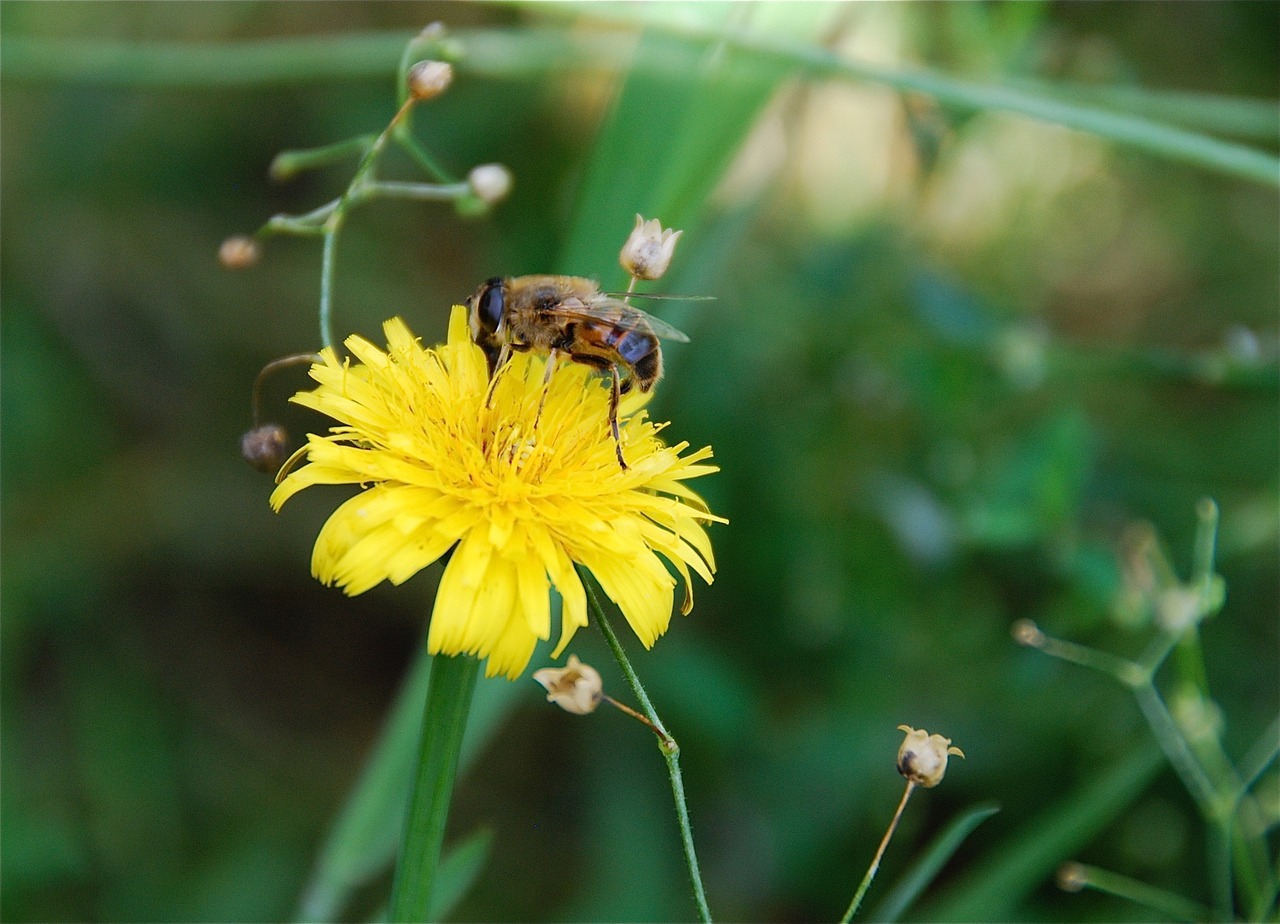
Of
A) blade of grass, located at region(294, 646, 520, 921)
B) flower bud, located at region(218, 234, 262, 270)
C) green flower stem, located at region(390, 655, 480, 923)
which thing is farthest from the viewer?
blade of grass, located at region(294, 646, 520, 921)

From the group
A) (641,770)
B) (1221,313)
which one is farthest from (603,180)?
(1221,313)

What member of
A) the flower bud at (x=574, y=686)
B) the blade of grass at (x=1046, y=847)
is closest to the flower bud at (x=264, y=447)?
the flower bud at (x=574, y=686)

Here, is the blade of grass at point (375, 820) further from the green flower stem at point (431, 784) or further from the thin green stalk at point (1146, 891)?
the thin green stalk at point (1146, 891)

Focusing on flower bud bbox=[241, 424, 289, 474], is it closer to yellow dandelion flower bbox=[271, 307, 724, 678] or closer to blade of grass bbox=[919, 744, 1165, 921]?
yellow dandelion flower bbox=[271, 307, 724, 678]

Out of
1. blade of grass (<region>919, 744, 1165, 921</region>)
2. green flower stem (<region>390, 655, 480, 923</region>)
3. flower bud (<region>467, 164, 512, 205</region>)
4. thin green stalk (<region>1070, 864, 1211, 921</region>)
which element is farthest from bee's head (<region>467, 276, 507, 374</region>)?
thin green stalk (<region>1070, 864, 1211, 921</region>)

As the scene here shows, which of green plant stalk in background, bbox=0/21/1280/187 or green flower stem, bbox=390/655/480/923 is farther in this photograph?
green plant stalk in background, bbox=0/21/1280/187

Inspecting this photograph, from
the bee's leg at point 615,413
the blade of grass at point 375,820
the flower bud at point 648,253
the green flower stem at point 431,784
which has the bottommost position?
the blade of grass at point 375,820
